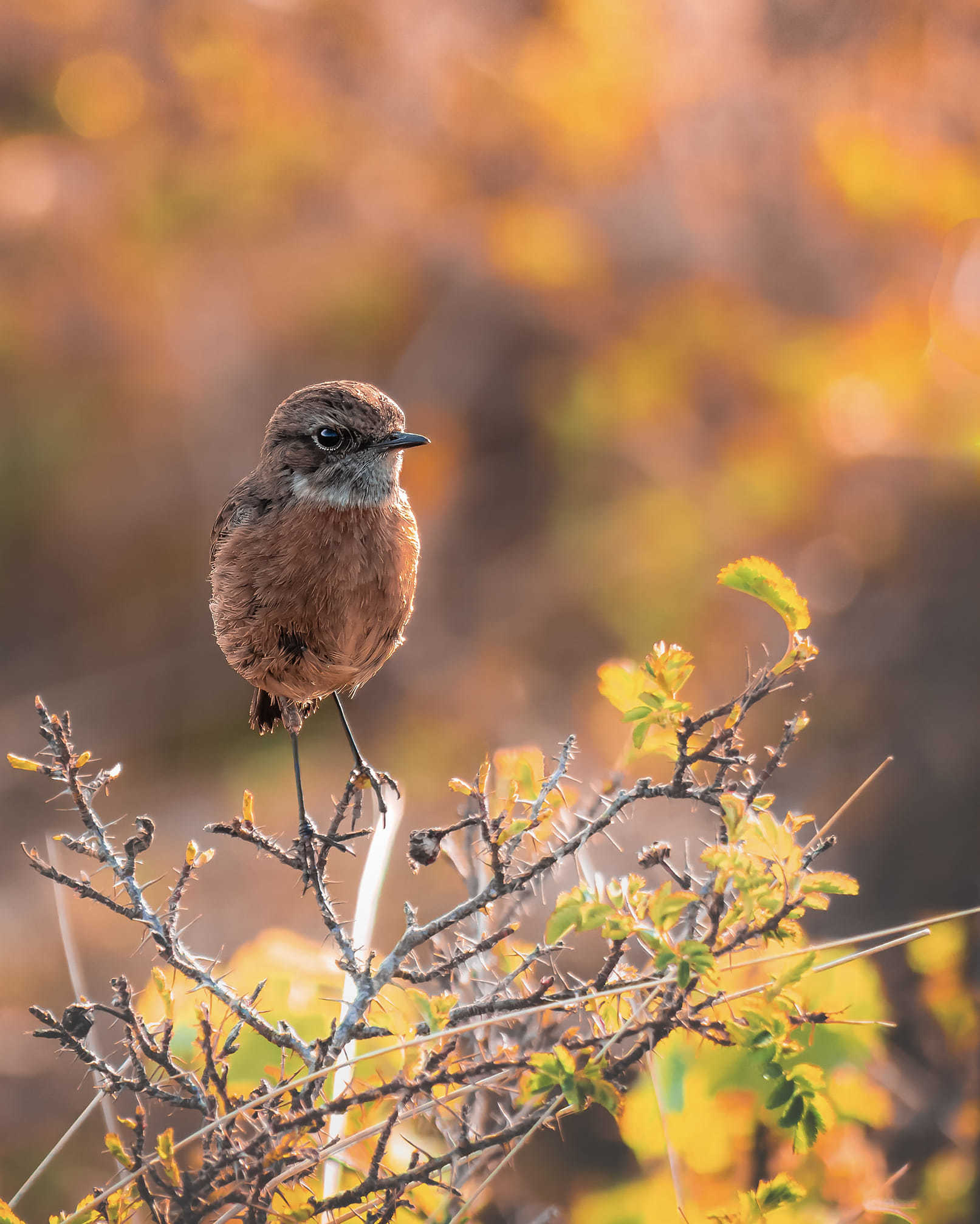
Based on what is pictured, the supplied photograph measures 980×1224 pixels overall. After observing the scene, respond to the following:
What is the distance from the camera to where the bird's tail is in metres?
2.70

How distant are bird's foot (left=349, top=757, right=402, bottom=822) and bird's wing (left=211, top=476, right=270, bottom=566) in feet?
2.04

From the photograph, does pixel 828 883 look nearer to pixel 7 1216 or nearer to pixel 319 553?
pixel 7 1216

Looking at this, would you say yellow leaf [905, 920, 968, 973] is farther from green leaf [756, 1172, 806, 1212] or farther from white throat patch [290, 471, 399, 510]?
white throat patch [290, 471, 399, 510]

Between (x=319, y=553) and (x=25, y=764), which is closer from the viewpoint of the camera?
(x=25, y=764)

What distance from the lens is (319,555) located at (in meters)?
2.23

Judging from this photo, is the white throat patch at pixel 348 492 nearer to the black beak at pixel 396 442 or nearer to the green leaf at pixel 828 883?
the black beak at pixel 396 442

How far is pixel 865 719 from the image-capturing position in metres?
5.16

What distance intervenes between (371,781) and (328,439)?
793 millimetres

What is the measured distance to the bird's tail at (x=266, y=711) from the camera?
8.85 feet

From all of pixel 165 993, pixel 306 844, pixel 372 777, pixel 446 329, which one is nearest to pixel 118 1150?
pixel 165 993

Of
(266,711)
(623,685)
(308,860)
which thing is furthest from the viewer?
(266,711)

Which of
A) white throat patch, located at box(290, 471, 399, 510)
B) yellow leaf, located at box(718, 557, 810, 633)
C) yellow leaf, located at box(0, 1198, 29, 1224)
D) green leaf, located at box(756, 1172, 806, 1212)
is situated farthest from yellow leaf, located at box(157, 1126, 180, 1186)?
white throat patch, located at box(290, 471, 399, 510)

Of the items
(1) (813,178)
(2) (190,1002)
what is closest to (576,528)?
(1) (813,178)

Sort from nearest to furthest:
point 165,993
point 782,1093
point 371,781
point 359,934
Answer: point 782,1093, point 165,993, point 359,934, point 371,781
